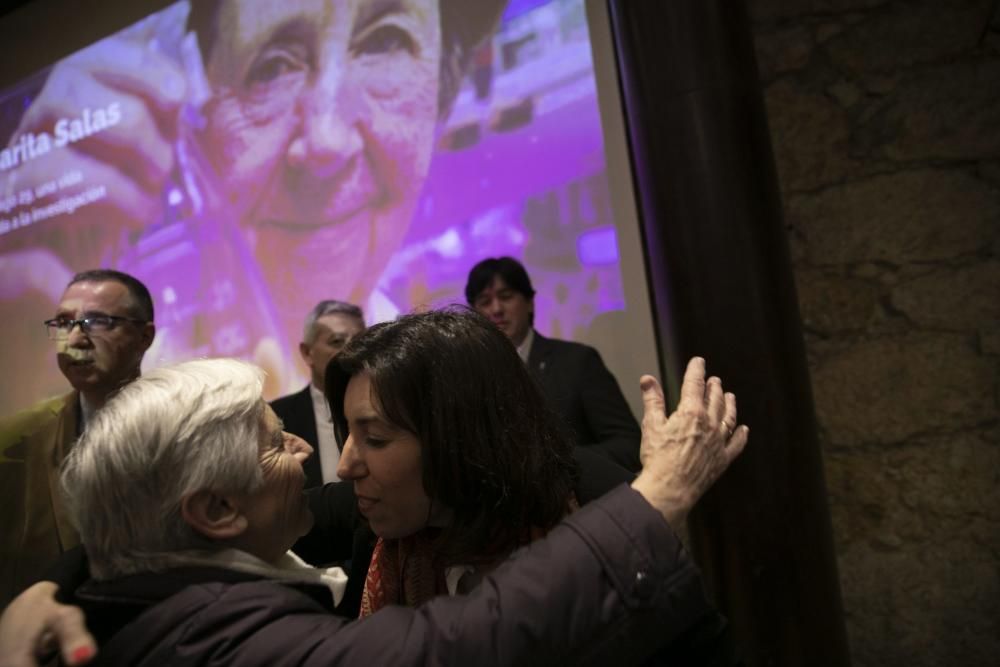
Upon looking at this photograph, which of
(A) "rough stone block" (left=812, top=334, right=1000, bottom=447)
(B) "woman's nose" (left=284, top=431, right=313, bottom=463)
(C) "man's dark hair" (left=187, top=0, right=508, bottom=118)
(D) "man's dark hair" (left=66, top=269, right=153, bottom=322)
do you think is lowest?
(A) "rough stone block" (left=812, top=334, right=1000, bottom=447)

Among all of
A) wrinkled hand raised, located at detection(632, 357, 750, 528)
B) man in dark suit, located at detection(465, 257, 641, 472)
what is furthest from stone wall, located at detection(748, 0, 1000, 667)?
wrinkled hand raised, located at detection(632, 357, 750, 528)

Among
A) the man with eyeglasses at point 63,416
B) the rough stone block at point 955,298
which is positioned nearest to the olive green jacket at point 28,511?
the man with eyeglasses at point 63,416

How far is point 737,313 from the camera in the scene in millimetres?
2068

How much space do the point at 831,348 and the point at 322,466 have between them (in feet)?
5.29

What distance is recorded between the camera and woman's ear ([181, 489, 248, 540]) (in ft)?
3.22

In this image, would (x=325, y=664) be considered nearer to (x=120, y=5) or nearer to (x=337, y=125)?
(x=337, y=125)

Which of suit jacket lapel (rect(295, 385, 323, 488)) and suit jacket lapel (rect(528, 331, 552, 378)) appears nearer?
suit jacket lapel (rect(295, 385, 323, 488))

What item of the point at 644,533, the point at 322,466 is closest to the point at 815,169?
the point at 322,466

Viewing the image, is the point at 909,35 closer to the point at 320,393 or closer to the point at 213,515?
the point at 320,393

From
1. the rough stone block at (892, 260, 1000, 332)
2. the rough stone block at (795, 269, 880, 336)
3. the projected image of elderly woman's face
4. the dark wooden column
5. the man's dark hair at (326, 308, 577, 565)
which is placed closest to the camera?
the man's dark hair at (326, 308, 577, 565)

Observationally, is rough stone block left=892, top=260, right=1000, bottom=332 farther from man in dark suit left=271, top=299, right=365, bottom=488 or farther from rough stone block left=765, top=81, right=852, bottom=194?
man in dark suit left=271, top=299, right=365, bottom=488

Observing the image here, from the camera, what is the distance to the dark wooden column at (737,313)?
6.79 ft

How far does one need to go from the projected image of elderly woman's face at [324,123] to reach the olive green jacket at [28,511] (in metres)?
1.60

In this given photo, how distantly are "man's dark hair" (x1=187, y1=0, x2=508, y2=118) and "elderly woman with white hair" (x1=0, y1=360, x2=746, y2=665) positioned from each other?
7.68 feet
